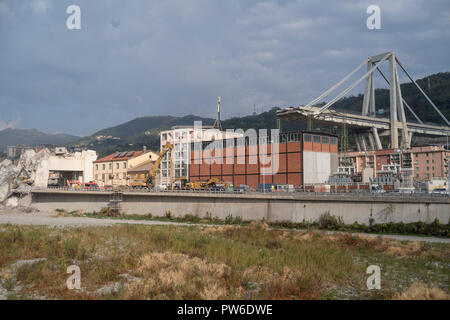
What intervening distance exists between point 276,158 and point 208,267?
2053 inches

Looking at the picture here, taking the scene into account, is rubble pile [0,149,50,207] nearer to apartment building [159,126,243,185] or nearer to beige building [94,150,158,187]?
beige building [94,150,158,187]

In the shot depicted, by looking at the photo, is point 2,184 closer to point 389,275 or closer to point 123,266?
point 123,266

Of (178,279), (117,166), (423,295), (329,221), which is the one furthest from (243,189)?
(117,166)

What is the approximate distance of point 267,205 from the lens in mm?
44750

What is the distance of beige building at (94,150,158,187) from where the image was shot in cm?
9069

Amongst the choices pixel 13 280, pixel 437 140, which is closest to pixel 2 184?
pixel 13 280

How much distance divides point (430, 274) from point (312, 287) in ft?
24.6

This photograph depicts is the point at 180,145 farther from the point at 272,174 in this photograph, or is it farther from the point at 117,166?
the point at 272,174

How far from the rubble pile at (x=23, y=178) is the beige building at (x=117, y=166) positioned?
57.1 feet

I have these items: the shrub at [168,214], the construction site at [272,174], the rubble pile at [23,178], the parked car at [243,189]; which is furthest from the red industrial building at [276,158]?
the rubble pile at [23,178]

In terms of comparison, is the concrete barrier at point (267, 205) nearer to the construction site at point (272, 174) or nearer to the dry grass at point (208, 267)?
the construction site at point (272, 174)

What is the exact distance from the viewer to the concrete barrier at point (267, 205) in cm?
3488

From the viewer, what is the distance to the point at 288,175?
6519cm
